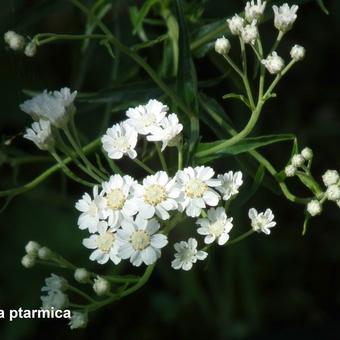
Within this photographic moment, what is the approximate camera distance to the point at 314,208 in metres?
1.39

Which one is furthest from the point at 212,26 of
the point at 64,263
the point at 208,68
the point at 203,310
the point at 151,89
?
the point at 203,310

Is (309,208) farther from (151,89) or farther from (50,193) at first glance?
(50,193)

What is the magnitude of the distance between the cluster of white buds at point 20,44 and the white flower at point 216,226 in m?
0.48

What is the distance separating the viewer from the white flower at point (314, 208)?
54.3 inches

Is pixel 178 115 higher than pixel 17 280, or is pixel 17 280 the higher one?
pixel 17 280

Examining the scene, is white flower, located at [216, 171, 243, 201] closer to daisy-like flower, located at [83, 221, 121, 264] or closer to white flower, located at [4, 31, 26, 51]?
daisy-like flower, located at [83, 221, 121, 264]

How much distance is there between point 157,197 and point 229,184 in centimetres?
16

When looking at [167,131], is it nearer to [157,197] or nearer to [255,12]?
[157,197]

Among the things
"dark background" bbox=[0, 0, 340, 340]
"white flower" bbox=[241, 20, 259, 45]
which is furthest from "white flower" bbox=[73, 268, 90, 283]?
"dark background" bbox=[0, 0, 340, 340]

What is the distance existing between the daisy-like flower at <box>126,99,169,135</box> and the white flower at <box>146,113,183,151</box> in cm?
1

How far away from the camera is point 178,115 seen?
1.52m

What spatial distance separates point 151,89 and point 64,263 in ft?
1.46

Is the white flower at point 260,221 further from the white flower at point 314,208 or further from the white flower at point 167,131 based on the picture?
the white flower at point 167,131

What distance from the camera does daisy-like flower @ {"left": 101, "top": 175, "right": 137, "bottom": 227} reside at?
134 cm
